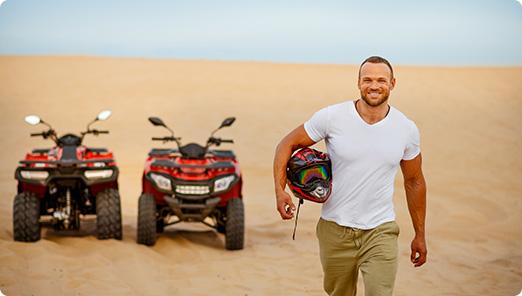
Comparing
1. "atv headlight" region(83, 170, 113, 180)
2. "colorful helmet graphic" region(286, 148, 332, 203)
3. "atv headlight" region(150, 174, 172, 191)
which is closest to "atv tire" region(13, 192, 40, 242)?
"atv headlight" region(83, 170, 113, 180)

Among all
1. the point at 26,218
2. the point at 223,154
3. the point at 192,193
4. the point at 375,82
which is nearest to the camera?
the point at 375,82

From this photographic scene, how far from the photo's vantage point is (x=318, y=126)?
5.54m

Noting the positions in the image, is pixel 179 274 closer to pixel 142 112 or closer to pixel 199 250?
pixel 199 250

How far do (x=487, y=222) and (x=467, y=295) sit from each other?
5876 millimetres

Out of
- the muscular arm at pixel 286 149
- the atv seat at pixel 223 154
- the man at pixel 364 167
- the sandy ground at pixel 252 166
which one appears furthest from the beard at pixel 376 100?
the atv seat at pixel 223 154

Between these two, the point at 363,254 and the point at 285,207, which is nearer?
the point at 285,207

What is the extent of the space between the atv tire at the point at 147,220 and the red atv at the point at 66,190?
236 mm

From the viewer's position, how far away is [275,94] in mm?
34500

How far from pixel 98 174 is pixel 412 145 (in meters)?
5.64

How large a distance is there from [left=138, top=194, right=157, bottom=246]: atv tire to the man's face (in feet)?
17.8

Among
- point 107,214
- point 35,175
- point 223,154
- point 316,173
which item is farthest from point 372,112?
point 35,175

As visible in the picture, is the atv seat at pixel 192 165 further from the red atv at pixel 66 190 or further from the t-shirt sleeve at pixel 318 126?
the t-shirt sleeve at pixel 318 126

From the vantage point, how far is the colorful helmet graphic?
552 centimetres

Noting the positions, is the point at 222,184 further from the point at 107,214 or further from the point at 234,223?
the point at 107,214
